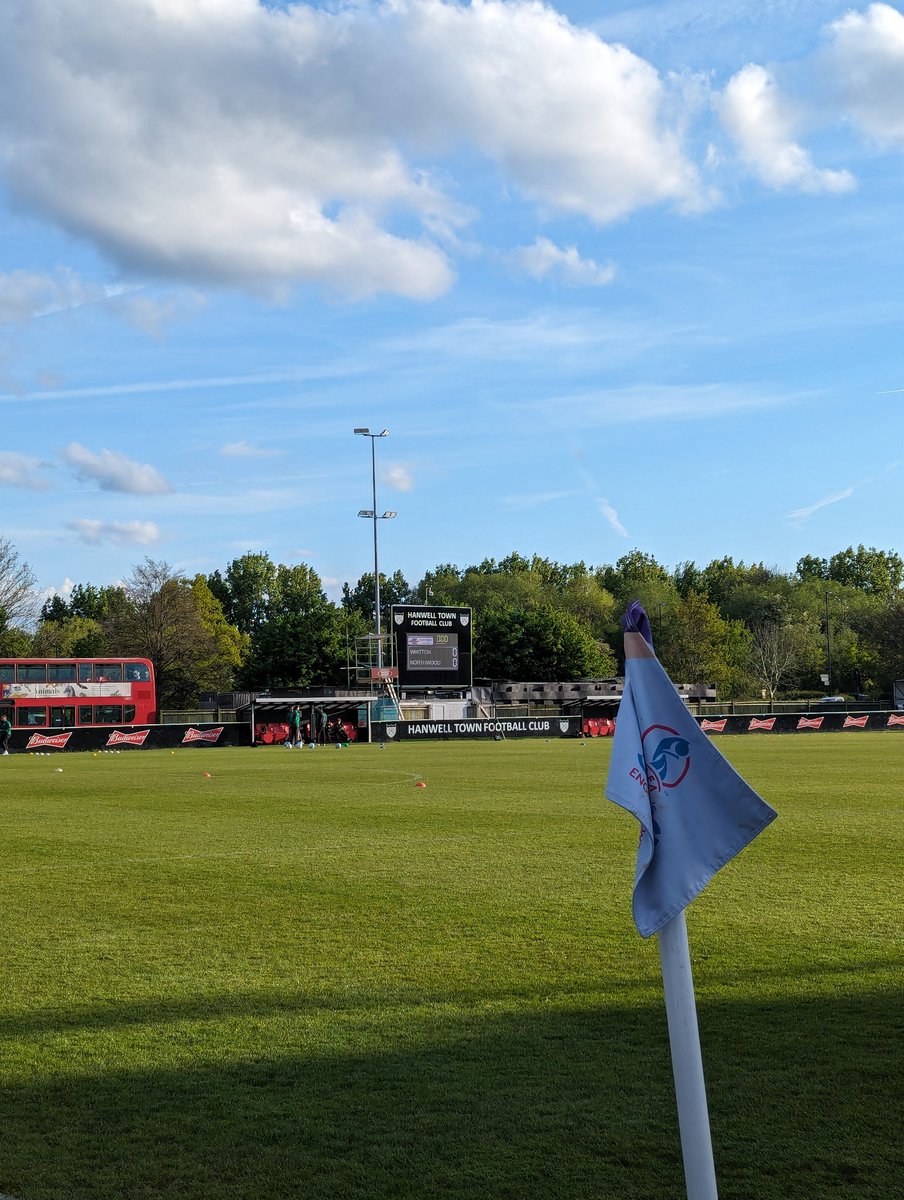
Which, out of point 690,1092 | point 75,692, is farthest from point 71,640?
point 690,1092

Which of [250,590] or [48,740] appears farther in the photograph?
[250,590]

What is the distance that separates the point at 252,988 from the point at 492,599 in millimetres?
136757

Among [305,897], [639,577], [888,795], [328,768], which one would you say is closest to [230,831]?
[305,897]

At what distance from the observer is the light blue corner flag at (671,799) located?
402cm

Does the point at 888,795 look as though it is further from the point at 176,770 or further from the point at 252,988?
the point at 176,770

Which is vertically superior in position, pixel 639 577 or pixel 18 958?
pixel 639 577

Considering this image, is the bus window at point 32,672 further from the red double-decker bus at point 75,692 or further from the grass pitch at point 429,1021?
the grass pitch at point 429,1021

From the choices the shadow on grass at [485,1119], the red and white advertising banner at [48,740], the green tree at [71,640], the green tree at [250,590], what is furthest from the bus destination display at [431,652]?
the green tree at [250,590]

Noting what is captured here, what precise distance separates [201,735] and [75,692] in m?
7.26

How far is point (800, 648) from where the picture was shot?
407 feet

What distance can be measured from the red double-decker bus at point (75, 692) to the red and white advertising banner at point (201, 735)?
5899 mm

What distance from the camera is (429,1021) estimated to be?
7430mm

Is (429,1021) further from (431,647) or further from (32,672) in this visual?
(431,647)

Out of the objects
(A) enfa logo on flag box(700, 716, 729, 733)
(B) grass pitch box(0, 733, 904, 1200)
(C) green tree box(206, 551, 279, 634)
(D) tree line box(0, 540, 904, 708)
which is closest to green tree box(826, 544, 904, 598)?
(D) tree line box(0, 540, 904, 708)
